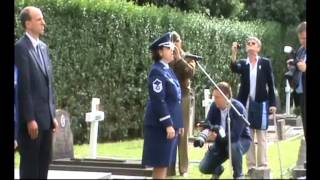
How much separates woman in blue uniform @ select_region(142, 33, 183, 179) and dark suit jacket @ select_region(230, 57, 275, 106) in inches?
37.6

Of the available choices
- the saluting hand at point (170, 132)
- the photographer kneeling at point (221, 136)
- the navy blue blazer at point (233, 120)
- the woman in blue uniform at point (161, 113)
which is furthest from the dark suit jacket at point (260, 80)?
the saluting hand at point (170, 132)

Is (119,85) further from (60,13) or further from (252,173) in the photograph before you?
(252,173)

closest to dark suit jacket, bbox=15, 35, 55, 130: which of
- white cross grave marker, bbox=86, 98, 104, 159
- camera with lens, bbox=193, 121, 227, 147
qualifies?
camera with lens, bbox=193, 121, 227, 147

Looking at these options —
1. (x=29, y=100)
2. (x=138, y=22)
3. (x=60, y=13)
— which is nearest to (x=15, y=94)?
(x=29, y=100)

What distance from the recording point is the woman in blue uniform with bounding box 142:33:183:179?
524 cm

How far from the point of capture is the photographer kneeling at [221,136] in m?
5.70

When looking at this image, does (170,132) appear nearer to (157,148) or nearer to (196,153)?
(157,148)

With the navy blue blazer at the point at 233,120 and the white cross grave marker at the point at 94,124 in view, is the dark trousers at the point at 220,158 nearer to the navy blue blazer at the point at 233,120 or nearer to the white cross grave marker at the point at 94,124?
the navy blue blazer at the point at 233,120

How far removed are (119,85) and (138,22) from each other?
2.98 ft

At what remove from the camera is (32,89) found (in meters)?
4.93

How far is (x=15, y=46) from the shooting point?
4965mm

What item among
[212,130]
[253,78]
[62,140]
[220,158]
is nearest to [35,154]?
[212,130]

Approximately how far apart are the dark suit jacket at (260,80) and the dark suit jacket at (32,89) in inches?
71.4

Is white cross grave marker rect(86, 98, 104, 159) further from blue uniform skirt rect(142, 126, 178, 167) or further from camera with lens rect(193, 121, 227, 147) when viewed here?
blue uniform skirt rect(142, 126, 178, 167)
